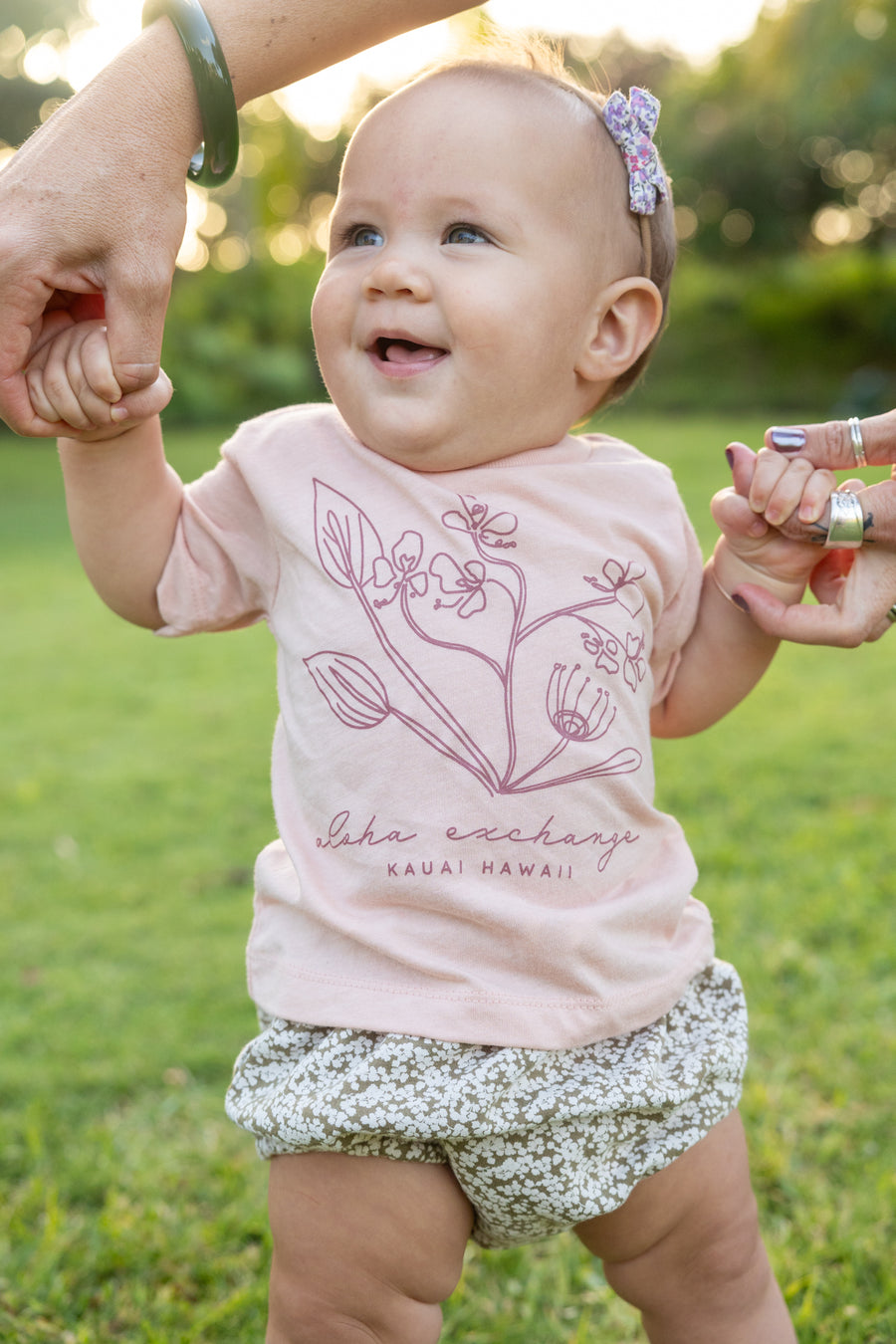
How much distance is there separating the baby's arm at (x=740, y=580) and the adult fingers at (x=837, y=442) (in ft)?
0.07

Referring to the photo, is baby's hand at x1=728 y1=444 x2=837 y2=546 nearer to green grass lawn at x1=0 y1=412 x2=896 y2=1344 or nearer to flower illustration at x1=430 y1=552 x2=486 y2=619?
flower illustration at x1=430 y1=552 x2=486 y2=619

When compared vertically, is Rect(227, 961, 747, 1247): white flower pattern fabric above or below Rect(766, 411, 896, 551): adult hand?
below

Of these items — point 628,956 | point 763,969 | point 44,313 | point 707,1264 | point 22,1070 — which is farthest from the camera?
point 763,969

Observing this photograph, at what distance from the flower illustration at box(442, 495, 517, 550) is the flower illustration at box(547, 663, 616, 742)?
172 millimetres

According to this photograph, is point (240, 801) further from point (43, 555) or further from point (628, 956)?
point (43, 555)

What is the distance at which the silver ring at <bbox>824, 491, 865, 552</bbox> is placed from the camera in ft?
5.12

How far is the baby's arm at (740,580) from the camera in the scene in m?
1.57

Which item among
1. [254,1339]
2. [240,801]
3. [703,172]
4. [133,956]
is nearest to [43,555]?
[240,801]

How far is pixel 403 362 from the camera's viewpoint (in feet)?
4.95

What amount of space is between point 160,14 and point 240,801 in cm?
340

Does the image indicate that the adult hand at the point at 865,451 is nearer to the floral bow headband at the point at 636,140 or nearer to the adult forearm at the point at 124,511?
the floral bow headband at the point at 636,140

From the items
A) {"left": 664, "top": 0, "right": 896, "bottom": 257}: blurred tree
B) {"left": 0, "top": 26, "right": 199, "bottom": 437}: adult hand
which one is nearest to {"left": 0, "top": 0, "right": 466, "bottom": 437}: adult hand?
{"left": 0, "top": 26, "right": 199, "bottom": 437}: adult hand

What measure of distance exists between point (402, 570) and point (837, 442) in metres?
0.56

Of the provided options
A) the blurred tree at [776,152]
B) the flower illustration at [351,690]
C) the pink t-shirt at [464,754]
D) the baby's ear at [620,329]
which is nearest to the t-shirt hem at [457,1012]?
the pink t-shirt at [464,754]
